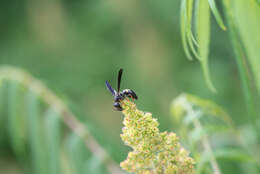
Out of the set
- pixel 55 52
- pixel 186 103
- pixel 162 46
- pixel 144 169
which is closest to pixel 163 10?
pixel 162 46

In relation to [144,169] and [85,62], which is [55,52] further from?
[144,169]

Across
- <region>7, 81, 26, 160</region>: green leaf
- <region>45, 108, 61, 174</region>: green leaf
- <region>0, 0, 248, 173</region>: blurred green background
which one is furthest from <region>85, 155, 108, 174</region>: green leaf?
<region>0, 0, 248, 173</region>: blurred green background

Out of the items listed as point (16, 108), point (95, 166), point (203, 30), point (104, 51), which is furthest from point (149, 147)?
point (104, 51)

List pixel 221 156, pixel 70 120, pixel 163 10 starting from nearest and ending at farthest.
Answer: pixel 221 156
pixel 70 120
pixel 163 10

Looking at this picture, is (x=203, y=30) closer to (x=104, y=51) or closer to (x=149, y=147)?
(x=149, y=147)

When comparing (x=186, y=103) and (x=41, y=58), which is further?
(x=41, y=58)

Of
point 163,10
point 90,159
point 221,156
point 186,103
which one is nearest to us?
point 221,156

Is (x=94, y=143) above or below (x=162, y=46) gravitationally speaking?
below
